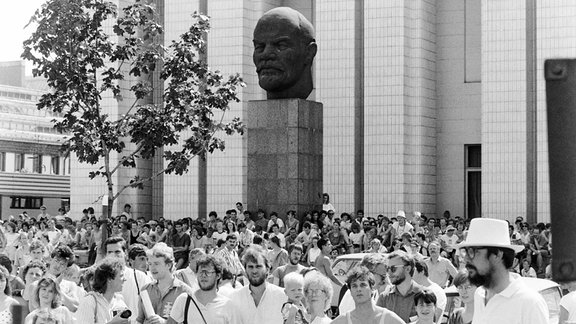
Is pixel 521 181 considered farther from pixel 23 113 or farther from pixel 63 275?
pixel 23 113

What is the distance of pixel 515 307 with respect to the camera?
5.97 metres

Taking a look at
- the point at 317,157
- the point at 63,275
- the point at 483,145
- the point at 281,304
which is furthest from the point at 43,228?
the point at 281,304

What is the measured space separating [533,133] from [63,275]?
22.4 metres

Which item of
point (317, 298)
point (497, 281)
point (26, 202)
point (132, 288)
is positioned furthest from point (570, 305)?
point (26, 202)

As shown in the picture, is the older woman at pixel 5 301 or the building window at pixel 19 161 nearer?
the older woman at pixel 5 301

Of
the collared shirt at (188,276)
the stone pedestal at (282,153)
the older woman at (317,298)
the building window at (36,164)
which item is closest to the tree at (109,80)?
the stone pedestal at (282,153)

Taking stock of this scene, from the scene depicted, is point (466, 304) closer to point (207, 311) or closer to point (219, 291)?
point (207, 311)

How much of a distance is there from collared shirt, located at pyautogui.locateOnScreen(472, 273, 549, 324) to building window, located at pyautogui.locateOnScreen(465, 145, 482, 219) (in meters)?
28.9

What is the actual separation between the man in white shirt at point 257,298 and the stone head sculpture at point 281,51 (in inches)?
574

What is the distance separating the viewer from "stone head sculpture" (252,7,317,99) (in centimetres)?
2447

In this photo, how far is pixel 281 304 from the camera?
400 inches

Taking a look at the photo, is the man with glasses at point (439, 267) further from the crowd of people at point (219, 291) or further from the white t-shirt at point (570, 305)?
the white t-shirt at point (570, 305)

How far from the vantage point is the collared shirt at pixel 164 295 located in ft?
32.2

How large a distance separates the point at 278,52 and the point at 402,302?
1494 centimetres
